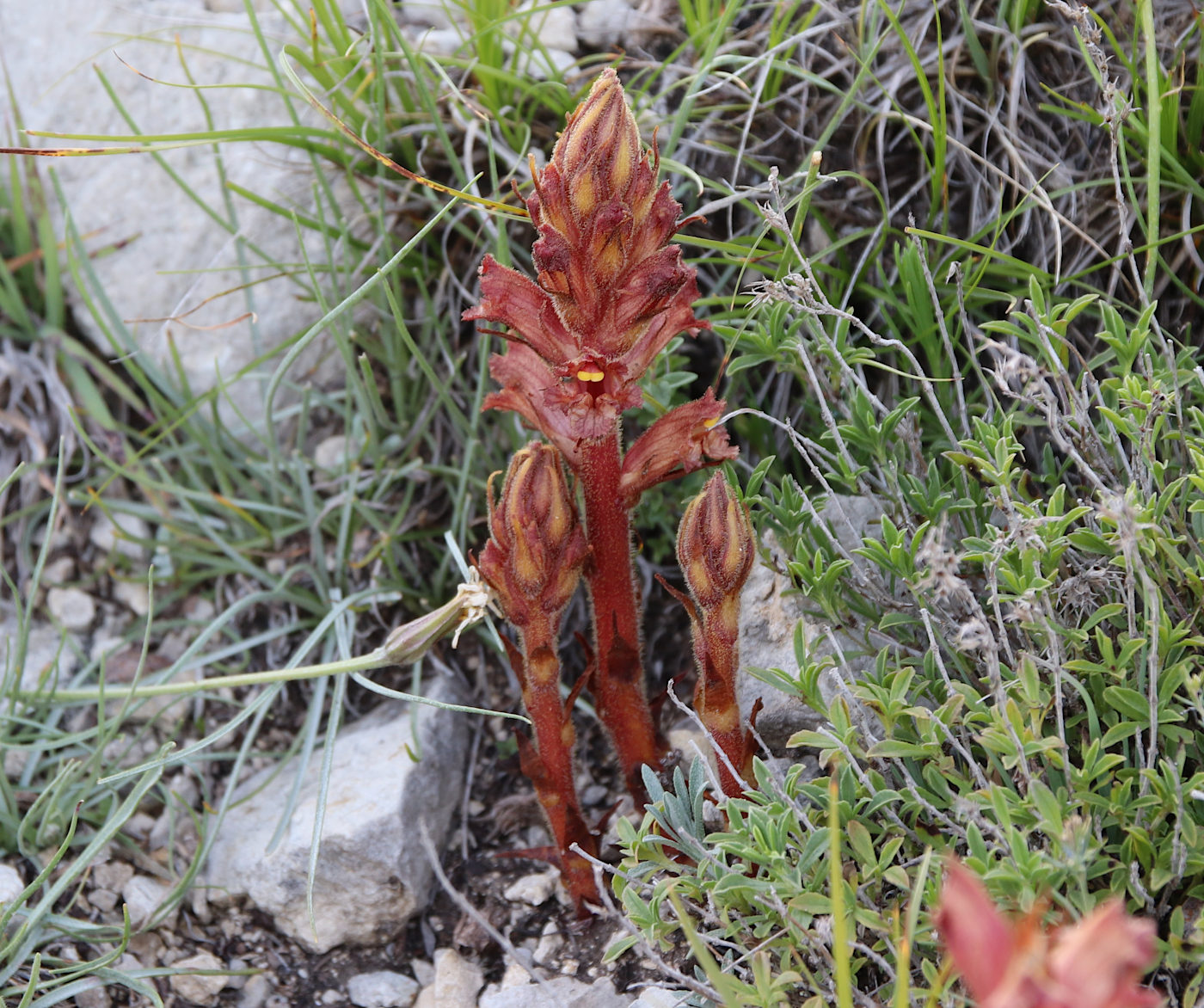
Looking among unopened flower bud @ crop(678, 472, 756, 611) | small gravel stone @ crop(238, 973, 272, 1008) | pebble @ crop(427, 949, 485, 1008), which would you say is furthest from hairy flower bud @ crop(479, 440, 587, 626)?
small gravel stone @ crop(238, 973, 272, 1008)

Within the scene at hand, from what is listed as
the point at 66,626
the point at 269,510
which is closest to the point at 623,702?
the point at 269,510

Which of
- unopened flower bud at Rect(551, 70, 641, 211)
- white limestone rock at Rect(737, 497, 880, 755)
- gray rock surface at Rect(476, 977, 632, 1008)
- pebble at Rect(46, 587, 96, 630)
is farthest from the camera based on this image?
pebble at Rect(46, 587, 96, 630)

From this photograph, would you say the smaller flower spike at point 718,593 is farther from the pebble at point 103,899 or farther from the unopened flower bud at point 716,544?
the pebble at point 103,899

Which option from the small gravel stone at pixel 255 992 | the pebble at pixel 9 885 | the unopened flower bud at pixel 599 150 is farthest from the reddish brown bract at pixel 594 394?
the pebble at pixel 9 885

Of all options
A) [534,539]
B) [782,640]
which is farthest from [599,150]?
[782,640]

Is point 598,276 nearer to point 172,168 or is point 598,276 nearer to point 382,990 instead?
point 382,990

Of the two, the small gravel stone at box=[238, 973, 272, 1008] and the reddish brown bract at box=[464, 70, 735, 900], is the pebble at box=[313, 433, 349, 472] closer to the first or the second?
the reddish brown bract at box=[464, 70, 735, 900]

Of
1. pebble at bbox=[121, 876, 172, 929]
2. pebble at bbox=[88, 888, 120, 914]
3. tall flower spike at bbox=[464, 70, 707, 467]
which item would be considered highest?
tall flower spike at bbox=[464, 70, 707, 467]

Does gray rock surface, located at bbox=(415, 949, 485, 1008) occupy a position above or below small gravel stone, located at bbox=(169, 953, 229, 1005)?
below
